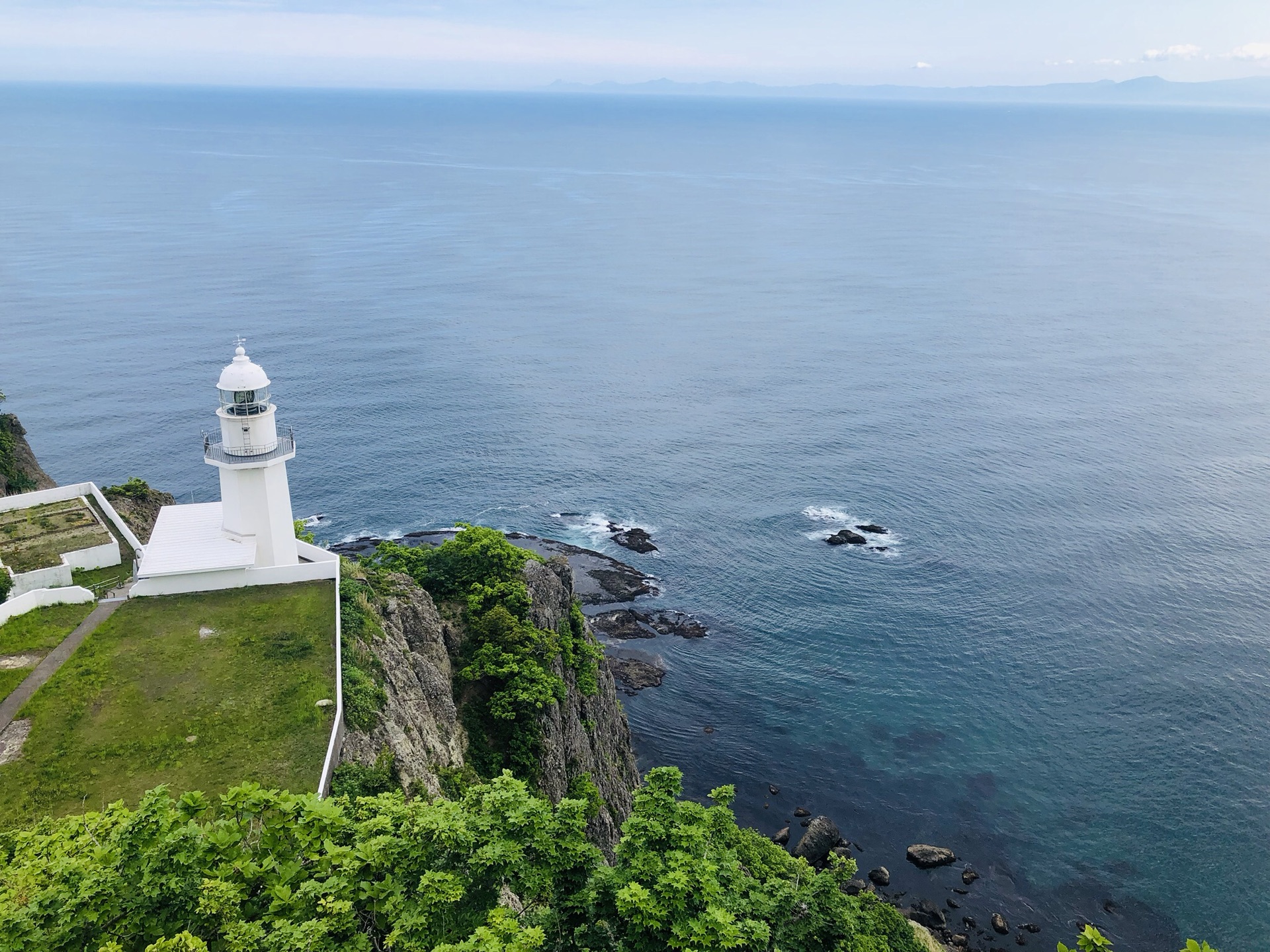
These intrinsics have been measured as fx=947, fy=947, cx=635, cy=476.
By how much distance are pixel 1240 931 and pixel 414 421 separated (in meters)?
94.8

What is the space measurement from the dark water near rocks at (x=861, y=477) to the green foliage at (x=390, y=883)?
1367 inches

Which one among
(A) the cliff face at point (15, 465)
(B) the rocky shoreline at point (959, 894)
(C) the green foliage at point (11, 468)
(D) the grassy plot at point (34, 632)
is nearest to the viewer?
(D) the grassy plot at point (34, 632)

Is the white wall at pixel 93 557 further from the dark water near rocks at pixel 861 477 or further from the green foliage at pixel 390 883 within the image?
the dark water near rocks at pixel 861 477

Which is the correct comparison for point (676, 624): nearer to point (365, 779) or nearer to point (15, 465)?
point (365, 779)

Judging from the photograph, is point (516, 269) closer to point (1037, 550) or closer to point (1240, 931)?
point (1037, 550)

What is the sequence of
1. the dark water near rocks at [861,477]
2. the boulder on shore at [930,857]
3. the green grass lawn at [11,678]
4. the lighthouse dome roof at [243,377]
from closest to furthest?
the green grass lawn at [11,678] < the lighthouse dome roof at [243,377] < the boulder on shore at [930,857] < the dark water near rocks at [861,477]

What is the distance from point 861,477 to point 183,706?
83.8 meters

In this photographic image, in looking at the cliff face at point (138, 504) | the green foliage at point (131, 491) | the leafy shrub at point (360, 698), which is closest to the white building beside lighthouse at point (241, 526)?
the leafy shrub at point (360, 698)

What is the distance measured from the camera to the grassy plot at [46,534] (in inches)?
1874

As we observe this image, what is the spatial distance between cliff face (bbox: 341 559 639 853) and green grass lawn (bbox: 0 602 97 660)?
42.2 feet

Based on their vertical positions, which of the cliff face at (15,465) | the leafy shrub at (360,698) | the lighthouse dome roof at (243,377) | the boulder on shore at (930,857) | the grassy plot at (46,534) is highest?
Result: the lighthouse dome roof at (243,377)

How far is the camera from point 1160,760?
6544cm

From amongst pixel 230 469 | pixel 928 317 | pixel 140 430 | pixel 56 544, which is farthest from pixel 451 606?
pixel 928 317

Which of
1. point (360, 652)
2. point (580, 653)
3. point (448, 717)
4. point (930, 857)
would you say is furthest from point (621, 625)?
point (360, 652)
